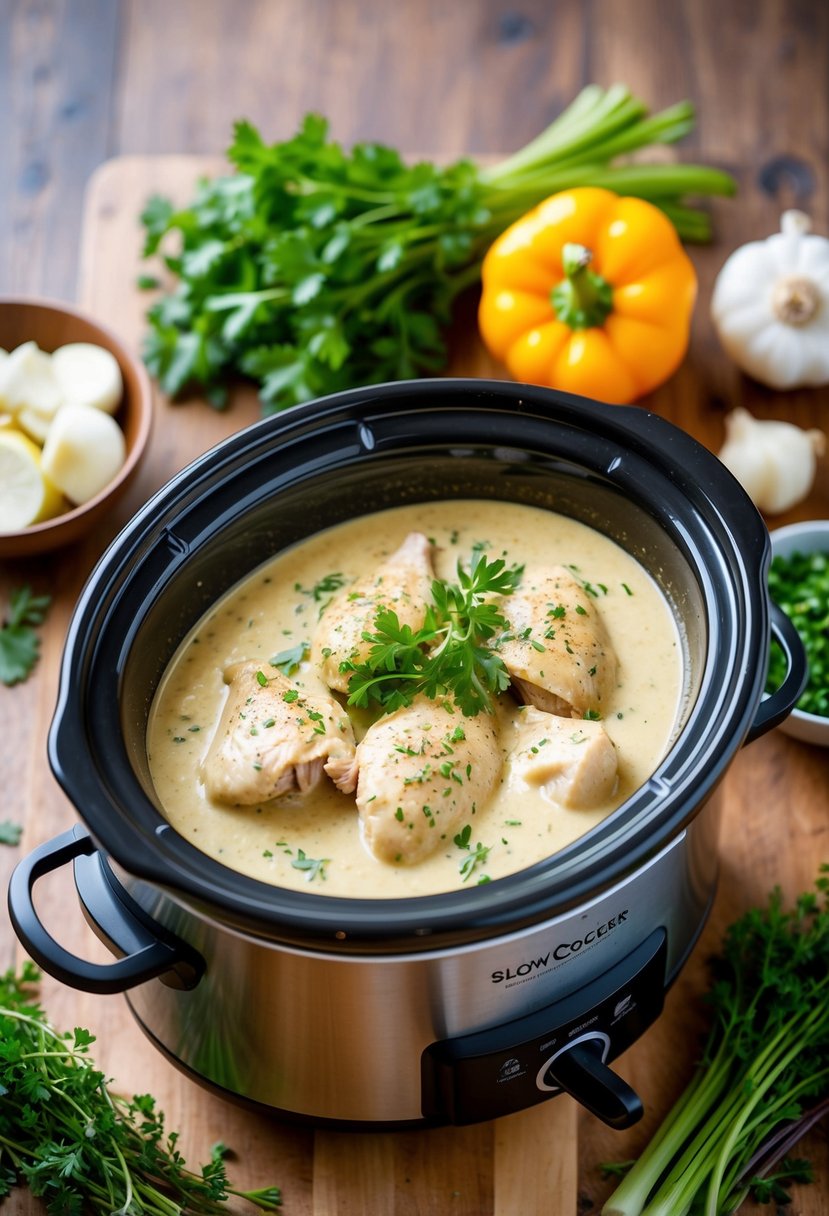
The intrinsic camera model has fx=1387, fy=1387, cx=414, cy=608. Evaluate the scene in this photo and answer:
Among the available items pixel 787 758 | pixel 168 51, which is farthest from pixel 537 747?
pixel 168 51

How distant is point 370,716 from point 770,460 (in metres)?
1.26

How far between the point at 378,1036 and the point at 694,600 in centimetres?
87

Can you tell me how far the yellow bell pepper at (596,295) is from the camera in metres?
3.18

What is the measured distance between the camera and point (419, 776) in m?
2.13

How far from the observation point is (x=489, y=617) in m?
2.32

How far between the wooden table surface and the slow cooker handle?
495 millimetres

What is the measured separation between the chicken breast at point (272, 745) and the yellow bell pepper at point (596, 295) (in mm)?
1276

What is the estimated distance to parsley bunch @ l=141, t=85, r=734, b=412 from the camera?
127 inches

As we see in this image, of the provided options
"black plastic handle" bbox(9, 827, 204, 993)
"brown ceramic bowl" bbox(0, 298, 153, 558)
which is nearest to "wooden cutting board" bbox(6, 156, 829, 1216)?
"brown ceramic bowl" bbox(0, 298, 153, 558)

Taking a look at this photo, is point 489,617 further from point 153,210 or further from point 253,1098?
point 153,210

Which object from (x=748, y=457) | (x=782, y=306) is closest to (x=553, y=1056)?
(x=748, y=457)

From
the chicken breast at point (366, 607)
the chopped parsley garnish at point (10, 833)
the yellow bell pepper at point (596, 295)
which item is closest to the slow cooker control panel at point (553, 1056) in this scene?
the chicken breast at point (366, 607)

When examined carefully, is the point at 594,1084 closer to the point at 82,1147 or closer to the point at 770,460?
the point at 82,1147

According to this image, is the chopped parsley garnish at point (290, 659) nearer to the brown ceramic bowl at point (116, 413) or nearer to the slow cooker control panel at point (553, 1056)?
the slow cooker control panel at point (553, 1056)
